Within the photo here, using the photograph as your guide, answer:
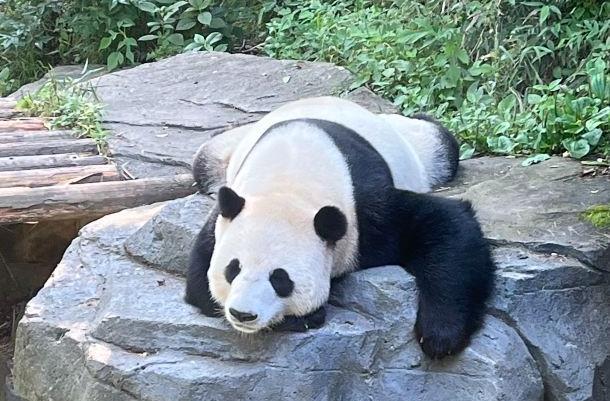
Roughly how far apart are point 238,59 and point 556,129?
3314 millimetres

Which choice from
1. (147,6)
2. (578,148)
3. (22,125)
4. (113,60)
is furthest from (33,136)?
(578,148)

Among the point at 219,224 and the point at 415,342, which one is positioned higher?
the point at 219,224

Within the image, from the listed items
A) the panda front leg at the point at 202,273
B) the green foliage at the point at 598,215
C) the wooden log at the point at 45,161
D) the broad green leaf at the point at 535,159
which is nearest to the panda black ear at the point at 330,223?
the panda front leg at the point at 202,273

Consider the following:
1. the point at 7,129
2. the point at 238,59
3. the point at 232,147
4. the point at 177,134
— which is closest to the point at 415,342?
the point at 232,147

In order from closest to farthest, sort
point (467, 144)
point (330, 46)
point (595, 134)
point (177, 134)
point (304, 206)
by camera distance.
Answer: point (304, 206), point (595, 134), point (467, 144), point (177, 134), point (330, 46)

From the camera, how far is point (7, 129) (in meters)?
6.48

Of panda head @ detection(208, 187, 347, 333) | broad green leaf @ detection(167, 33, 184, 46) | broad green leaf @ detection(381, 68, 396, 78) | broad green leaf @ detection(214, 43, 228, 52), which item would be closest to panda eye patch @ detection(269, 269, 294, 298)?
panda head @ detection(208, 187, 347, 333)

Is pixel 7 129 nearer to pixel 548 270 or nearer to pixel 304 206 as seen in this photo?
pixel 304 206

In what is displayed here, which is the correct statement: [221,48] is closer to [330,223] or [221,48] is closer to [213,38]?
[213,38]

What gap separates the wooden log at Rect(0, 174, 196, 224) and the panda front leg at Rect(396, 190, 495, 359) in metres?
2.07

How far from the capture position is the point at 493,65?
635cm

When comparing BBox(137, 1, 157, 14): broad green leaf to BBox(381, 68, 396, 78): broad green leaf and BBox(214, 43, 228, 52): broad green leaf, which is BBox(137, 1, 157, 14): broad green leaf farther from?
BBox(381, 68, 396, 78): broad green leaf

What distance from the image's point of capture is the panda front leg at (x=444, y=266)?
3496 mm

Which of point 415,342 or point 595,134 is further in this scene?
point 595,134
